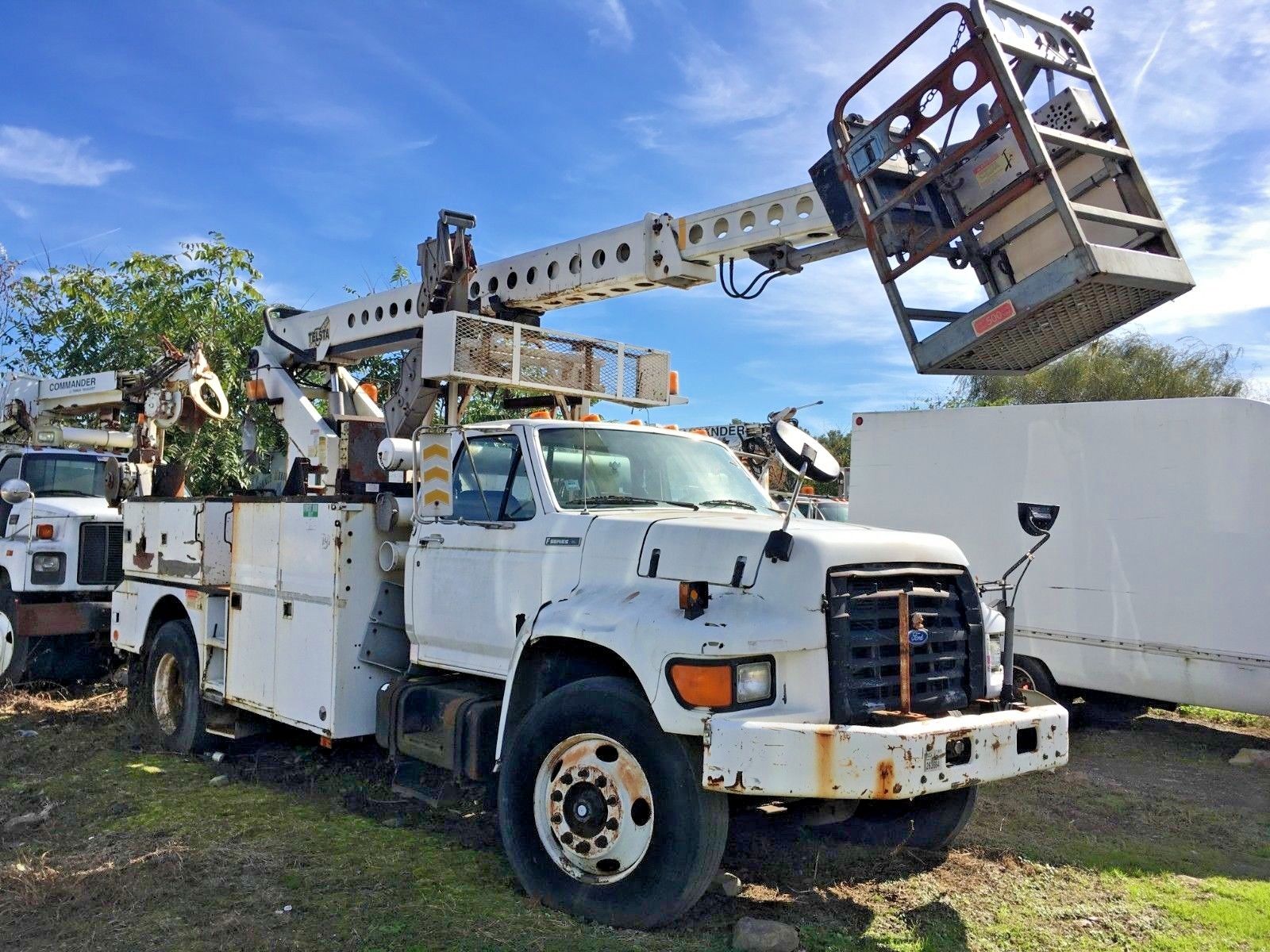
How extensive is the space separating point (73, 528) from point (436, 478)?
584 cm

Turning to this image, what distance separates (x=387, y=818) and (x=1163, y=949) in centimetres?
399

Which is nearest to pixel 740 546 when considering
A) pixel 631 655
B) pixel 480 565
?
pixel 631 655

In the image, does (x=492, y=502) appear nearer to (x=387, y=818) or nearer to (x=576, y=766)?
(x=576, y=766)

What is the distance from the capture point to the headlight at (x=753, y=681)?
413cm

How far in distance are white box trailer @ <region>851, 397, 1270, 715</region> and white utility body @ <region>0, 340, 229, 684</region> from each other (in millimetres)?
7136

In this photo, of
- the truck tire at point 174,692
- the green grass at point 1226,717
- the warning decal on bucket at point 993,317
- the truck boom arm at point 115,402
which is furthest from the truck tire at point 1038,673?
the truck boom arm at point 115,402

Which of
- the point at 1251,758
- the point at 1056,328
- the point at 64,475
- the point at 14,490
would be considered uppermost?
the point at 1056,328

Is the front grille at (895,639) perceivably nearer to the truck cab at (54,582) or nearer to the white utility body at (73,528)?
the white utility body at (73,528)

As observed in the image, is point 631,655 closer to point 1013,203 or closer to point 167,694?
point 1013,203

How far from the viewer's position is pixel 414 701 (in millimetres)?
5715

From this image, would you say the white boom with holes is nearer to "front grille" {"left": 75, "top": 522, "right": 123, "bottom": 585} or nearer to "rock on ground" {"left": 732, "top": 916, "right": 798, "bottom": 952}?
"rock on ground" {"left": 732, "top": 916, "right": 798, "bottom": 952}

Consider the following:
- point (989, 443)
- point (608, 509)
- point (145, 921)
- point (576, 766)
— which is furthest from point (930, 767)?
point (989, 443)

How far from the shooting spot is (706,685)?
4.11m

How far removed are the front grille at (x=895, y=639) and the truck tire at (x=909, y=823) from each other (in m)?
0.84
